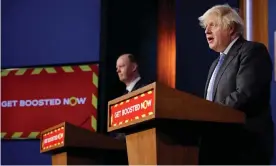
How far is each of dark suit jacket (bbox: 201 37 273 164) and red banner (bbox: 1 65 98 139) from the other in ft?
7.38

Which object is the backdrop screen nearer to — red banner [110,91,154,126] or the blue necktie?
the blue necktie

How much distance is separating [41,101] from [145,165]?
2.73m

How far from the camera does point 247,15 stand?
3.93 m

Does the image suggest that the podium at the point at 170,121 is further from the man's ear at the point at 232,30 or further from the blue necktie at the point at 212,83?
the man's ear at the point at 232,30

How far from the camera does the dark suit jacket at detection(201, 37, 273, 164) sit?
2068mm

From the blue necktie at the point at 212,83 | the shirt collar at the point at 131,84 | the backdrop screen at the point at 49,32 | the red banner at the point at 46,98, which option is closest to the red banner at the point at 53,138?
the shirt collar at the point at 131,84

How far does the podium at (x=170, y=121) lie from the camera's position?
1829mm

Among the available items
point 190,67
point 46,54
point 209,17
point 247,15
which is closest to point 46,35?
point 46,54

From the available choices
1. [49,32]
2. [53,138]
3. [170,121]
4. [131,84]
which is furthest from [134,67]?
[170,121]

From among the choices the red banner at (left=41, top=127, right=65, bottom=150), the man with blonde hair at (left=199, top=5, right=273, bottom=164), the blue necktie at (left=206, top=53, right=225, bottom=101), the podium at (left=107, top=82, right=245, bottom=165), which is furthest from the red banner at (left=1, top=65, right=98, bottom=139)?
the podium at (left=107, top=82, right=245, bottom=165)

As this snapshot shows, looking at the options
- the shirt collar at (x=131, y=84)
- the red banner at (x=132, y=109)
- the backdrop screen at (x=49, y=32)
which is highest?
the backdrop screen at (x=49, y=32)

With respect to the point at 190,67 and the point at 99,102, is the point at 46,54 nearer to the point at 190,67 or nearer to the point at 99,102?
the point at 99,102

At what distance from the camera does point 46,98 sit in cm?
450

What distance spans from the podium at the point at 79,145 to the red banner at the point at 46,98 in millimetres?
1333
